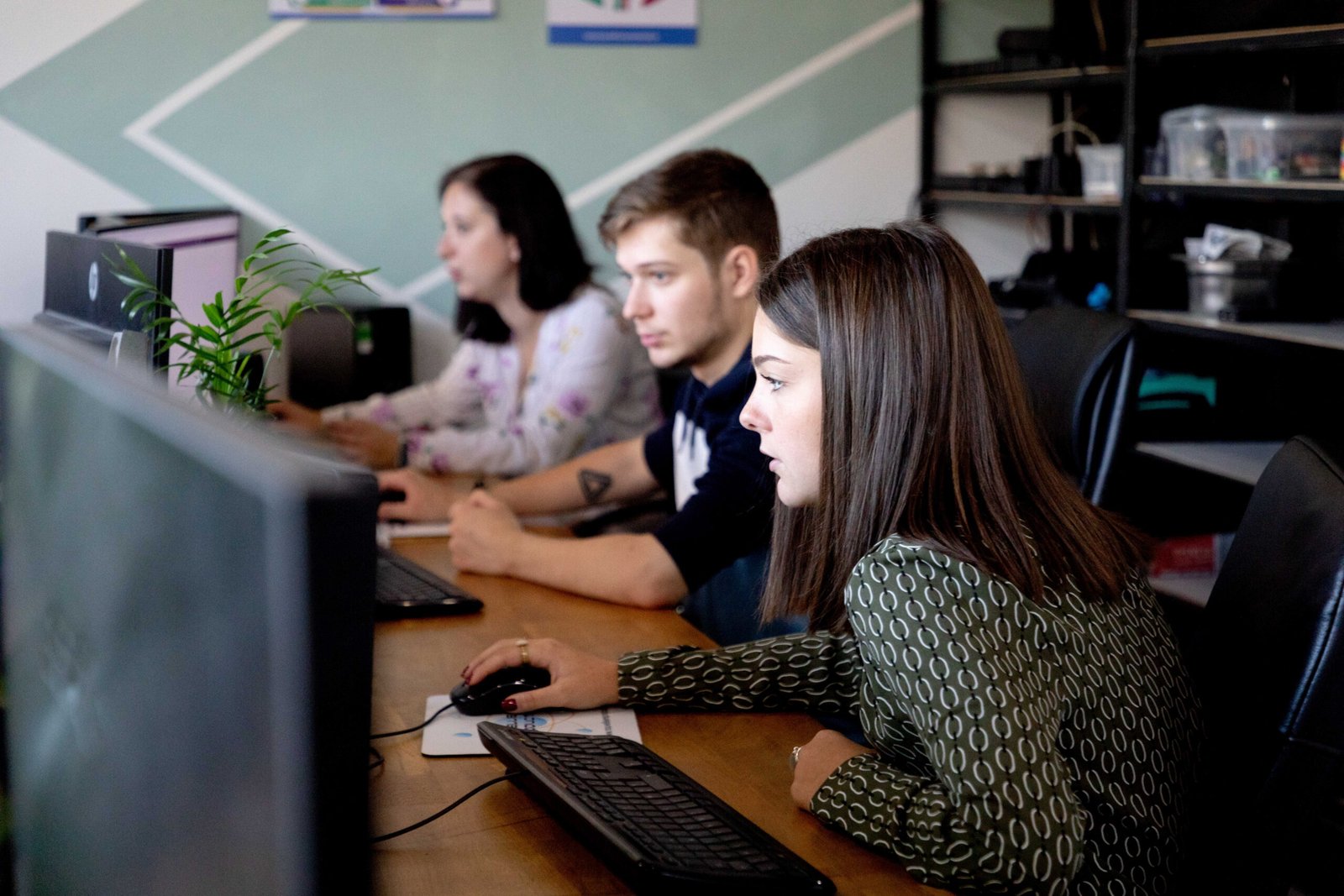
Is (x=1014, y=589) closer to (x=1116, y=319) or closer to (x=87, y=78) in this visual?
(x=1116, y=319)

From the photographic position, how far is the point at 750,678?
133 centimetres

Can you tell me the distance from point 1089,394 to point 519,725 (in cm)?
98

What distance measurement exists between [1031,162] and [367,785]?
357 centimetres

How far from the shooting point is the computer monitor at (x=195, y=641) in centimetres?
32

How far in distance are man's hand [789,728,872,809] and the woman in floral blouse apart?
5.02ft

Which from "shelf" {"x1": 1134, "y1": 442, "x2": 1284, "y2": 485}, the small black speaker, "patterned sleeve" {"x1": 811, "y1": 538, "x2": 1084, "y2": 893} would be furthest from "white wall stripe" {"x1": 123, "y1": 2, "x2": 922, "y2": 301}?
"patterned sleeve" {"x1": 811, "y1": 538, "x2": 1084, "y2": 893}

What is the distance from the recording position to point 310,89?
12.3 ft

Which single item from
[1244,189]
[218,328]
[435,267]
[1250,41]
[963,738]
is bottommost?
[963,738]

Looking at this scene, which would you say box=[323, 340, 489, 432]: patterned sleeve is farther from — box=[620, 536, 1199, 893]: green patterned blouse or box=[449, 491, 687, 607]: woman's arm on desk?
box=[620, 536, 1199, 893]: green patterned blouse

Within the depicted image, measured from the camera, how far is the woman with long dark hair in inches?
36.6

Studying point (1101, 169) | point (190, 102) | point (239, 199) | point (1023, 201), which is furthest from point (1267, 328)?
point (190, 102)

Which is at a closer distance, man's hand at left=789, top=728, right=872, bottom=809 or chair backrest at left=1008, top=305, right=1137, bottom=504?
man's hand at left=789, top=728, right=872, bottom=809

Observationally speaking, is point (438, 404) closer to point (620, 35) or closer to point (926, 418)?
point (620, 35)

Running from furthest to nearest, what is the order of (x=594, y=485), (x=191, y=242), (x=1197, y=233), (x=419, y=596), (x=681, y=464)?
1. (x=1197, y=233)
2. (x=594, y=485)
3. (x=681, y=464)
4. (x=191, y=242)
5. (x=419, y=596)
